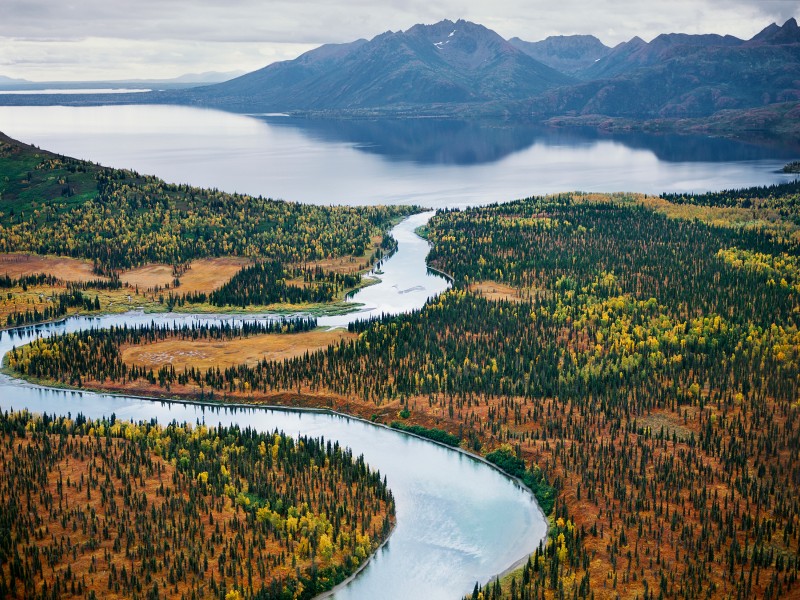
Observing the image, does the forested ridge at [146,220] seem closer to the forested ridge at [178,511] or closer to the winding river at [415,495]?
the winding river at [415,495]

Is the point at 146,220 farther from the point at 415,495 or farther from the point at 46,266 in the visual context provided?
the point at 415,495

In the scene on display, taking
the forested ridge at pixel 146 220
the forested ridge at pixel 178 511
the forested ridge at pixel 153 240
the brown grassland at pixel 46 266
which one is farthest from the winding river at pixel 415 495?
the forested ridge at pixel 146 220

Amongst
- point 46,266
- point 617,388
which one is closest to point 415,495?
point 617,388

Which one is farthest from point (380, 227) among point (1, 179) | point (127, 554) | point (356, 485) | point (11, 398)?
point (127, 554)

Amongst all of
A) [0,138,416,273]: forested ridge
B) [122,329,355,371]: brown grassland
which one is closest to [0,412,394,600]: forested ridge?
[122,329,355,371]: brown grassland

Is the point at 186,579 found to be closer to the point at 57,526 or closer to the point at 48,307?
the point at 57,526

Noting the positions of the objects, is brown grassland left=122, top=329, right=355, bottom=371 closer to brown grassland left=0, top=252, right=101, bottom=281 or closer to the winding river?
the winding river

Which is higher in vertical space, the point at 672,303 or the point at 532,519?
the point at 672,303
